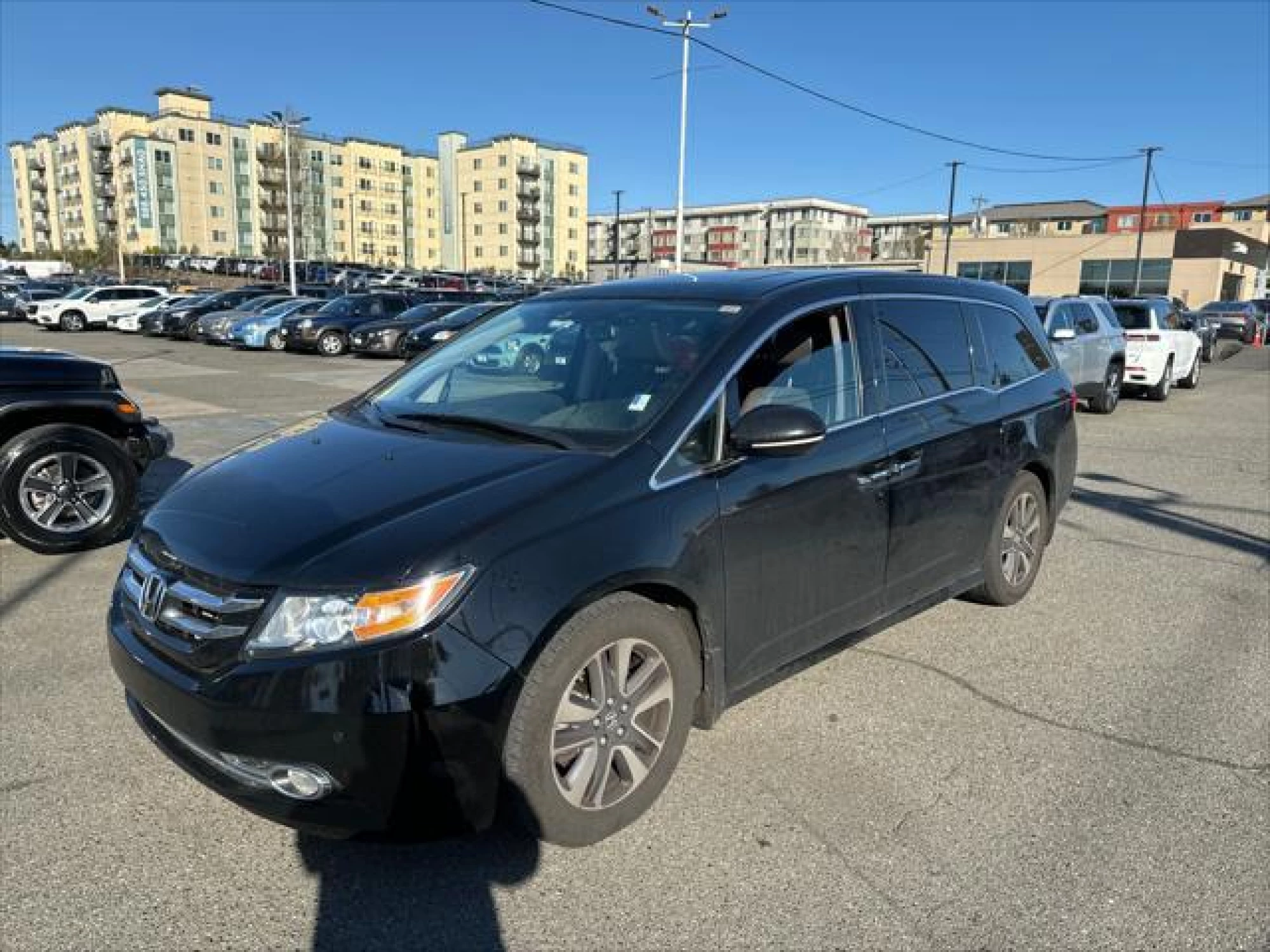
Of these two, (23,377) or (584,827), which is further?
(23,377)

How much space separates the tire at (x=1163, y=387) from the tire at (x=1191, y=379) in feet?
7.05

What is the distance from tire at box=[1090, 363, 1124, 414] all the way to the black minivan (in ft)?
34.5

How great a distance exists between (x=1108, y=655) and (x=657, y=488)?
9.23ft

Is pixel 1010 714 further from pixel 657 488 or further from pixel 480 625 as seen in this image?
pixel 480 625

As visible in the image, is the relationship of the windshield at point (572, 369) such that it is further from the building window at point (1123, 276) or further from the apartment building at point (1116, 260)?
the building window at point (1123, 276)

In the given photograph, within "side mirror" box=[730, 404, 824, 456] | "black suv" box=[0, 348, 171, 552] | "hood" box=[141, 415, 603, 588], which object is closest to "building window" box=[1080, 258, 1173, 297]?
"black suv" box=[0, 348, 171, 552]

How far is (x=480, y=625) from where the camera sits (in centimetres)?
243

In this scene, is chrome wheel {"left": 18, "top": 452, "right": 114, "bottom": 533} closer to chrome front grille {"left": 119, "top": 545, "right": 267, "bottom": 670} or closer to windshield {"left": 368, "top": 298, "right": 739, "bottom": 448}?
windshield {"left": 368, "top": 298, "right": 739, "bottom": 448}

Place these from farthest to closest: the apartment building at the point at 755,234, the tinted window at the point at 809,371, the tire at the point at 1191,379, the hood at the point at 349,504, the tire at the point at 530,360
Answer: the apartment building at the point at 755,234 → the tire at the point at 1191,379 → the tire at the point at 530,360 → the tinted window at the point at 809,371 → the hood at the point at 349,504

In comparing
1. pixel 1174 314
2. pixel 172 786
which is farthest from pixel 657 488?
pixel 1174 314

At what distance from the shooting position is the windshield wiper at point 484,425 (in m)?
3.08

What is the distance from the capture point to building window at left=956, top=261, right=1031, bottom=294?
6725cm

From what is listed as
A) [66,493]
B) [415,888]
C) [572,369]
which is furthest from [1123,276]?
[415,888]

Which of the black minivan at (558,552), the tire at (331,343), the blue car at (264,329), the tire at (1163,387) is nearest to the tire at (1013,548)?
the black minivan at (558,552)
